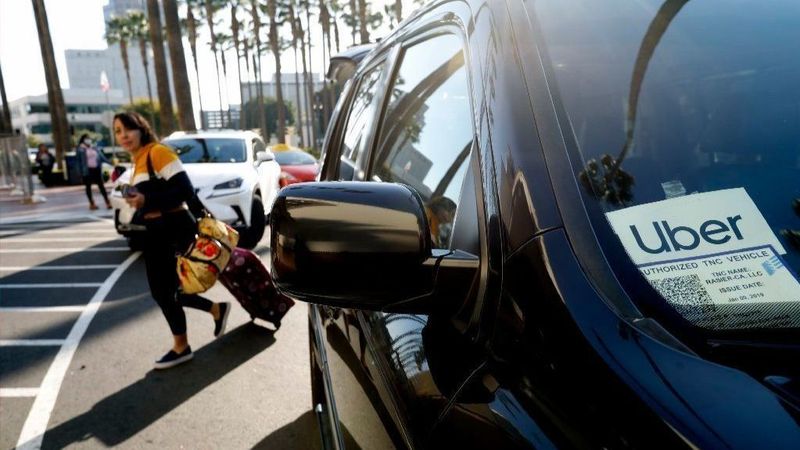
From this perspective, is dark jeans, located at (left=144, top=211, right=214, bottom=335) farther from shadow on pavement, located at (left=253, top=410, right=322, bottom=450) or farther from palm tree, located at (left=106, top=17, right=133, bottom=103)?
palm tree, located at (left=106, top=17, right=133, bottom=103)

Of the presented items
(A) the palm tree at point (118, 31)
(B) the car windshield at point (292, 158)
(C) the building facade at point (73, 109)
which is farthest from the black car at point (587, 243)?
(C) the building facade at point (73, 109)

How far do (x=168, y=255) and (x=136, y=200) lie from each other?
0.47 metres

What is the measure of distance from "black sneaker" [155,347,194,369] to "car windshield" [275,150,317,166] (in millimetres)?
12335

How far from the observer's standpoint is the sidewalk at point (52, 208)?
1401cm

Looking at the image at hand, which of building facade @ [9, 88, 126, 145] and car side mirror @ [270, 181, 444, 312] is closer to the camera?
car side mirror @ [270, 181, 444, 312]

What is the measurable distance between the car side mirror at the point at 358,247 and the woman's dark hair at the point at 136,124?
3.53 metres

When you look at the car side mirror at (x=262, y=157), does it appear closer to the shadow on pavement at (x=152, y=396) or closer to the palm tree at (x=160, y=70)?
the shadow on pavement at (x=152, y=396)

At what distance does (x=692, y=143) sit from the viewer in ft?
3.75

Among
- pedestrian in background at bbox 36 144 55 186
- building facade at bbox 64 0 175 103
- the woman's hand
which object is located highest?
building facade at bbox 64 0 175 103

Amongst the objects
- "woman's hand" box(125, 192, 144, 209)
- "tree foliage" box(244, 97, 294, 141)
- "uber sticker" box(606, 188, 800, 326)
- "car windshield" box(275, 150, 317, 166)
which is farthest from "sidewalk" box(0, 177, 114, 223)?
"tree foliage" box(244, 97, 294, 141)

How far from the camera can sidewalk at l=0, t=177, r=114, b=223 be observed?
46.0 feet

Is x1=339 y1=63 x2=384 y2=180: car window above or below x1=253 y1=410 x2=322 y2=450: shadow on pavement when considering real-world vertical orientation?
above

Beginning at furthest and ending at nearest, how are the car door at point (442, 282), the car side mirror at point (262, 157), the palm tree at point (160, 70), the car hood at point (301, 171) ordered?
1. the palm tree at point (160, 70)
2. the car hood at point (301, 171)
3. the car side mirror at point (262, 157)
4. the car door at point (442, 282)

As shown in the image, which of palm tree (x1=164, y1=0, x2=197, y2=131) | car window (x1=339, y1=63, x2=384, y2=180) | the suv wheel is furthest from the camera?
palm tree (x1=164, y1=0, x2=197, y2=131)
